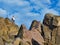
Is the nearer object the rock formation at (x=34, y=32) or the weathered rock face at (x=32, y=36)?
the weathered rock face at (x=32, y=36)

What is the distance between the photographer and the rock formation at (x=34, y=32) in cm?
6875

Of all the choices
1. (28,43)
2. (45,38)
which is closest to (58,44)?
(45,38)

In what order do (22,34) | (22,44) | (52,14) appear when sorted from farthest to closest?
(52,14) → (22,34) → (22,44)

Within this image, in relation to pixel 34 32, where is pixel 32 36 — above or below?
below

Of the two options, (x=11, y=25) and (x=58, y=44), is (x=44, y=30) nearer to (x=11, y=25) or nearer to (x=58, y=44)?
(x=58, y=44)

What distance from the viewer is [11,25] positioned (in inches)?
3226

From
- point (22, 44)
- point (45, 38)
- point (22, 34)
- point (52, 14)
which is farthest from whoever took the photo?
point (52, 14)

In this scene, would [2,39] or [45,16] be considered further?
[45,16]

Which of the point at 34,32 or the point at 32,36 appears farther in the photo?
the point at 34,32

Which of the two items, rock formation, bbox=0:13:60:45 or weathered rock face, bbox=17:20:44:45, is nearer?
weathered rock face, bbox=17:20:44:45

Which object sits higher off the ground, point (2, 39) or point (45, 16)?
point (45, 16)

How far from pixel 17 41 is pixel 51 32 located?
14.1 meters

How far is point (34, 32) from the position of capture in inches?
2857

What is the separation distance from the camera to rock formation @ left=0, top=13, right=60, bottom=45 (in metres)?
68.8
